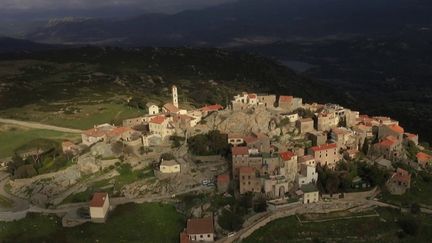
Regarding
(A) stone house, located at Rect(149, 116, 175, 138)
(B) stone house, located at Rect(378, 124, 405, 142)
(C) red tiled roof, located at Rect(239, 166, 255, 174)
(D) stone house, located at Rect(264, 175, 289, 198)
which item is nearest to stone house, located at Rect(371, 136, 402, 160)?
(B) stone house, located at Rect(378, 124, 405, 142)

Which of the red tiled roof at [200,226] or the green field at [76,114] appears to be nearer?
the red tiled roof at [200,226]

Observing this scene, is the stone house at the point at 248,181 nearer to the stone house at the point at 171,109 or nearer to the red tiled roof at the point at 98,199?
the red tiled roof at the point at 98,199

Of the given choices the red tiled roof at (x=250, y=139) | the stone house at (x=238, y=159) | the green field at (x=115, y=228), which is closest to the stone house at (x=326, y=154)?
the red tiled roof at (x=250, y=139)

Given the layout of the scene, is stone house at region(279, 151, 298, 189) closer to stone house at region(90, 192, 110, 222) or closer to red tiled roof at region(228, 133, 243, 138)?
red tiled roof at region(228, 133, 243, 138)

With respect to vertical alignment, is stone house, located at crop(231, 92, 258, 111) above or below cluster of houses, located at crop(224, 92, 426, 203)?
above

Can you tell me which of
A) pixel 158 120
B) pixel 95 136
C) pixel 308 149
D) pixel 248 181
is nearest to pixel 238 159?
pixel 248 181

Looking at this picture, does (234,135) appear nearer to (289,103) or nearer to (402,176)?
(289,103)
